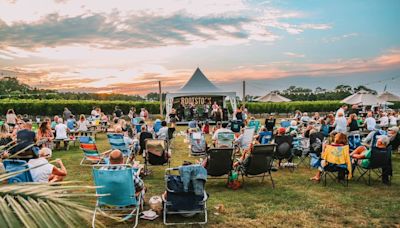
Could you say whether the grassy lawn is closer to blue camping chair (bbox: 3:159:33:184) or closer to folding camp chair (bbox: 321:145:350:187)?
folding camp chair (bbox: 321:145:350:187)

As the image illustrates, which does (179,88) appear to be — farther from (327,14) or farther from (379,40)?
(379,40)

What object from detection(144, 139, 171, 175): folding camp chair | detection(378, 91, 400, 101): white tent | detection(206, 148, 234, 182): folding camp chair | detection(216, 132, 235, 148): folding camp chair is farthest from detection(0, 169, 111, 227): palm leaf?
detection(378, 91, 400, 101): white tent

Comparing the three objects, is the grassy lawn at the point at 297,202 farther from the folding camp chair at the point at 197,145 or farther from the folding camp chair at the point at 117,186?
the folding camp chair at the point at 197,145

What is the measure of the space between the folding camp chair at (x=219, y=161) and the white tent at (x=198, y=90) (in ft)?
48.4

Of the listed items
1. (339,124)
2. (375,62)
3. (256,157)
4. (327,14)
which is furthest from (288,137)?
(375,62)

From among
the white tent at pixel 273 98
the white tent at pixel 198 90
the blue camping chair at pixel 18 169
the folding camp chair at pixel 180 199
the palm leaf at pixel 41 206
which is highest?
the white tent at pixel 198 90

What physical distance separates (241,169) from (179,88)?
15953 mm

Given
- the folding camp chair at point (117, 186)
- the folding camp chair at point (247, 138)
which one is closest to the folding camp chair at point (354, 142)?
the folding camp chair at point (247, 138)

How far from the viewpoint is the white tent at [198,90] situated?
21031mm

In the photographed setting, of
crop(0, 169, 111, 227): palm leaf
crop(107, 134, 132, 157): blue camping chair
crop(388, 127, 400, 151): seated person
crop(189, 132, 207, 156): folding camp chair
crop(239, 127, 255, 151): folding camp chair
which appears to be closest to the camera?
crop(0, 169, 111, 227): palm leaf

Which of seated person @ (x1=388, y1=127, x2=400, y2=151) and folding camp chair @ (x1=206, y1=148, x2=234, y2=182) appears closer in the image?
folding camp chair @ (x1=206, y1=148, x2=234, y2=182)

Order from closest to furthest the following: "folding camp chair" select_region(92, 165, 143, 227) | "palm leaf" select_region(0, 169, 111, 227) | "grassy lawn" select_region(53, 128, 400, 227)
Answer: "palm leaf" select_region(0, 169, 111, 227) < "folding camp chair" select_region(92, 165, 143, 227) < "grassy lawn" select_region(53, 128, 400, 227)

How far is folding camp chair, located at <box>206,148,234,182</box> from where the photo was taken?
19.6 feet

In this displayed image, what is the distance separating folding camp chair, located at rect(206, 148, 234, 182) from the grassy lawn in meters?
0.38
